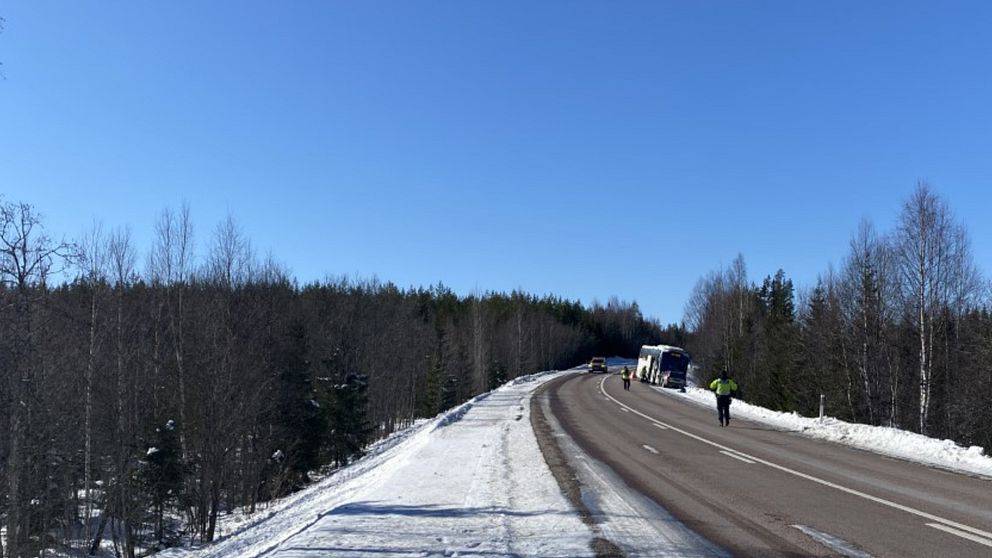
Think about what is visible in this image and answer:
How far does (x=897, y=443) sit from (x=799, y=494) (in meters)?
9.47

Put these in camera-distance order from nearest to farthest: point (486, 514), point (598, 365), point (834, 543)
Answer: point (834, 543) → point (486, 514) → point (598, 365)

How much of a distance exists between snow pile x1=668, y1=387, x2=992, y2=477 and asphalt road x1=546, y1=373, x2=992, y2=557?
0.72m

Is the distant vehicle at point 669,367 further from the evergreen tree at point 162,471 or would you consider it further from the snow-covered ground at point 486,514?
the snow-covered ground at point 486,514

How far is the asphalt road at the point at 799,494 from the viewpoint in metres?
7.71

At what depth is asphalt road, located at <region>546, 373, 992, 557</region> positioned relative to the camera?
25.3 ft

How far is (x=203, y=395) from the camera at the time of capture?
99.6 feet

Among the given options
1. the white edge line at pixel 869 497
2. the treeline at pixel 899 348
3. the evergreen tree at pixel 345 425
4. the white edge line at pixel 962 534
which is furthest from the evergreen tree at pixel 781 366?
the white edge line at pixel 962 534

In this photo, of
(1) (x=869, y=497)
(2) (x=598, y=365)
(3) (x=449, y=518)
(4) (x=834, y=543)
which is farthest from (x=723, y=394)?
(2) (x=598, y=365)

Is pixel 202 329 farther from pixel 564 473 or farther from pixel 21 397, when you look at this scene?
pixel 564 473

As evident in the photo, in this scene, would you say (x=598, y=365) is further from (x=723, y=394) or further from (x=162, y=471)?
(x=162, y=471)

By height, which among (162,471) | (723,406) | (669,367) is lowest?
(162,471)

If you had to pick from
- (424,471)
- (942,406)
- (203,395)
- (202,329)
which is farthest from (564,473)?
(942,406)

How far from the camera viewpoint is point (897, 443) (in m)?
18.6

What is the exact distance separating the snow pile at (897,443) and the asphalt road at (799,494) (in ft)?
2.37
